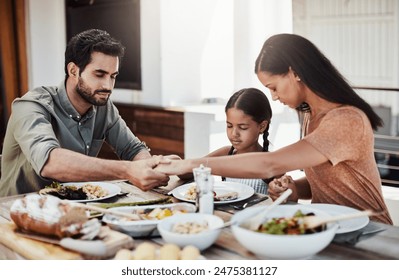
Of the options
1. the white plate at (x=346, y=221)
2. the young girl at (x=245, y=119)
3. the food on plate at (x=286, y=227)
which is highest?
the young girl at (x=245, y=119)

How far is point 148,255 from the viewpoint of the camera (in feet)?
3.38

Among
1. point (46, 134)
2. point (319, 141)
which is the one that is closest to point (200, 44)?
point (46, 134)

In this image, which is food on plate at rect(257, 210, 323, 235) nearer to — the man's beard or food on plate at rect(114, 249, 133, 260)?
food on plate at rect(114, 249, 133, 260)

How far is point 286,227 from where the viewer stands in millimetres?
1068

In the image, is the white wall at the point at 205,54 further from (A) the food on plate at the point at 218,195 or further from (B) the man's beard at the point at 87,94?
(A) the food on plate at the point at 218,195

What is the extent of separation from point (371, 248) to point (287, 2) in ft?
9.42

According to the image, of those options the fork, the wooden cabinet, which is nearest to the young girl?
the fork

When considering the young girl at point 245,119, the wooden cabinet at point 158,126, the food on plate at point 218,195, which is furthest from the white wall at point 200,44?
the food on plate at point 218,195

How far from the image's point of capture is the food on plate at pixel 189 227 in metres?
1.10

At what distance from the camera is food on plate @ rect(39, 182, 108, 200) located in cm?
148

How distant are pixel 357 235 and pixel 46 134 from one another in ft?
3.38

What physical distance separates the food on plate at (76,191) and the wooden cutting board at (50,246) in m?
0.31

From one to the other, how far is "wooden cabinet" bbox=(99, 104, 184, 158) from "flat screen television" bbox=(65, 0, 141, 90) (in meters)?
0.23
